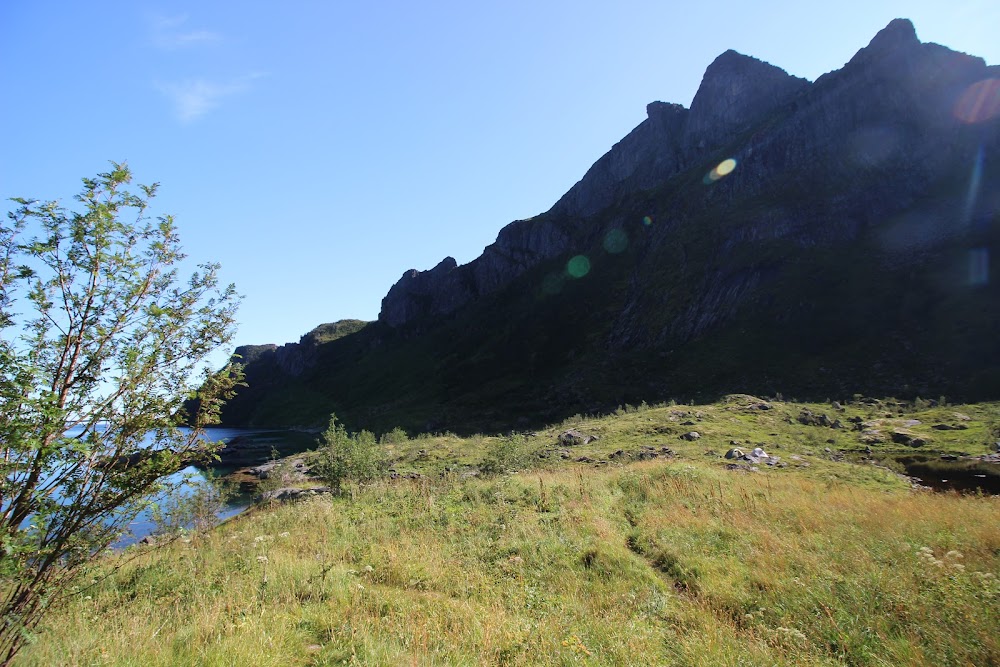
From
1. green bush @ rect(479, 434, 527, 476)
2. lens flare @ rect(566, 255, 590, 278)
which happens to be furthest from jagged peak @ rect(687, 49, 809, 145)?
green bush @ rect(479, 434, 527, 476)

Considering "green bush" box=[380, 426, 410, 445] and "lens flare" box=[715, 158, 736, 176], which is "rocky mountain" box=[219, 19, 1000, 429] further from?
"green bush" box=[380, 426, 410, 445]

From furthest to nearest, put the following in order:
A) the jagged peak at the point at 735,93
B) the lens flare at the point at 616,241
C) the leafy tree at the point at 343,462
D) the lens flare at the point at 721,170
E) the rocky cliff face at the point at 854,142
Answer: the lens flare at the point at 616,241 → the jagged peak at the point at 735,93 → the lens flare at the point at 721,170 → the rocky cliff face at the point at 854,142 → the leafy tree at the point at 343,462

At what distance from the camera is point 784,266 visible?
6938 centimetres

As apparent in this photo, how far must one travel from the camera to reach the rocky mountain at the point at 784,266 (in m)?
52.2

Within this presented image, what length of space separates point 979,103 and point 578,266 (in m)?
85.0

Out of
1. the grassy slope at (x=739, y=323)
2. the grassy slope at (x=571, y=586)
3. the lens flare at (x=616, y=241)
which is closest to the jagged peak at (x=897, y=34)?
the grassy slope at (x=739, y=323)

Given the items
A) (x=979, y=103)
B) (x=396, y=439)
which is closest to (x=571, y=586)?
(x=396, y=439)

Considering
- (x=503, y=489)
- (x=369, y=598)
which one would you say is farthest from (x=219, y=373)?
(x=503, y=489)

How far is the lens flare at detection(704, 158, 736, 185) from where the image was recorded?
94688 mm

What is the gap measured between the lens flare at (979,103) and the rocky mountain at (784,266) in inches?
11.7

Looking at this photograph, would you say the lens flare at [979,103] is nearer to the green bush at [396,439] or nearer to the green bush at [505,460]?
the green bush at [505,460]

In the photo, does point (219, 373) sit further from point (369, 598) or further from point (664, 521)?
point (664, 521)

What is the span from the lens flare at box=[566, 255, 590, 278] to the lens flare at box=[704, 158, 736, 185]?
131 ft

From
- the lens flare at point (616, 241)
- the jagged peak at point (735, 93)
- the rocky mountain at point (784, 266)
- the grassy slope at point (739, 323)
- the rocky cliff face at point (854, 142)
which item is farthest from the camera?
the lens flare at point (616, 241)
